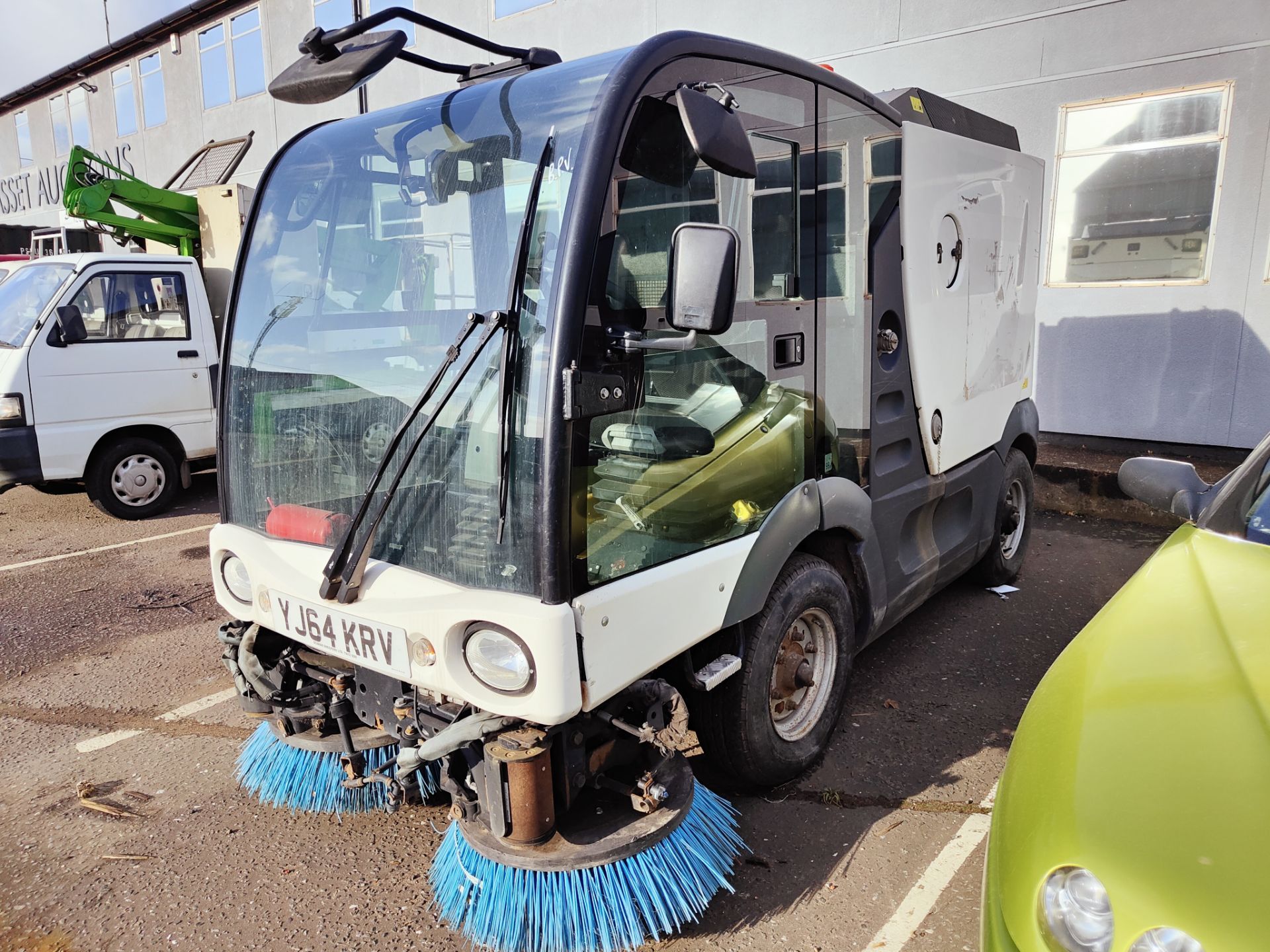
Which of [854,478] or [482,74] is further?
[854,478]

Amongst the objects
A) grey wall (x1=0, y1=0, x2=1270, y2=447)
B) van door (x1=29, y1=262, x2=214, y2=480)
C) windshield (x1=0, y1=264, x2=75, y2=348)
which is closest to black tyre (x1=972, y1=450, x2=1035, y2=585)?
grey wall (x1=0, y1=0, x2=1270, y2=447)

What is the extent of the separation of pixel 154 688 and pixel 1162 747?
4260 mm

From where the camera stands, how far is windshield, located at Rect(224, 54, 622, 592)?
2148 mm

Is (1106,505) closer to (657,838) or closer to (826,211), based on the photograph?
(826,211)

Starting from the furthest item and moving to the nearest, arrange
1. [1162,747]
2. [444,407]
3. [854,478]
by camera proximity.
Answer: [854,478], [444,407], [1162,747]

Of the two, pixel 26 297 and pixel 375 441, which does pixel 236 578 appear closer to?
pixel 375 441

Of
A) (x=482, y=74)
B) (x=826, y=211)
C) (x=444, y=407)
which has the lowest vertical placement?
(x=444, y=407)

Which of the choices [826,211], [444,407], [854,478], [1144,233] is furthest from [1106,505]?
[444,407]

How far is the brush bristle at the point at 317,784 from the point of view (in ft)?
9.68

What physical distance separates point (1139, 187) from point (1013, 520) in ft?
13.6

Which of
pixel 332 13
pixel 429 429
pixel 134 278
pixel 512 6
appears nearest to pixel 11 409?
pixel 134 278

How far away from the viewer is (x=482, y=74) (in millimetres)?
2736

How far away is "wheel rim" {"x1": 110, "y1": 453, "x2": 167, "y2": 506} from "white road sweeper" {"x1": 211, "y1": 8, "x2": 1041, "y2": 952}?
507 cm

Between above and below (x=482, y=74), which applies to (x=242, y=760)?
below
